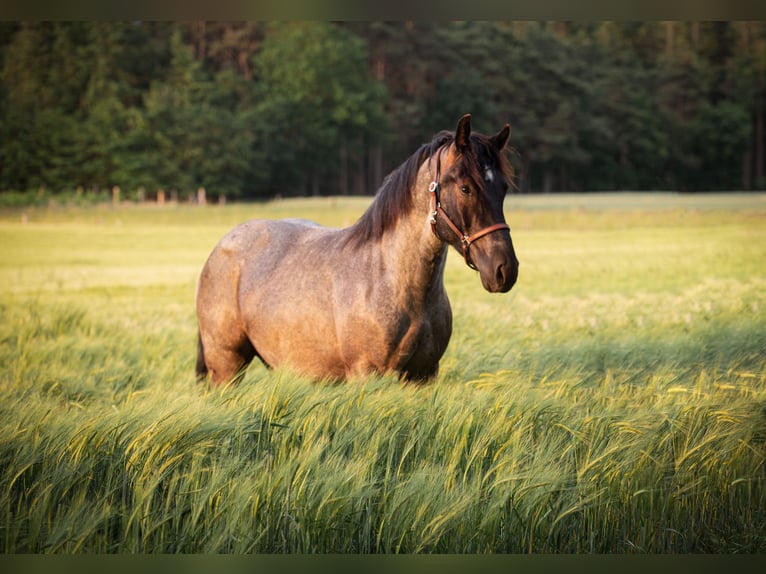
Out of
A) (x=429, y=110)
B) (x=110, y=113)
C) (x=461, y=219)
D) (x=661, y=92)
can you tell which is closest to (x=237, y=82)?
(x=110, y=113)

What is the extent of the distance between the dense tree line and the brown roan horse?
2.42 meters

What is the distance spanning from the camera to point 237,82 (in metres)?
6.55

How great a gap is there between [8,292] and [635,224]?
272 inches

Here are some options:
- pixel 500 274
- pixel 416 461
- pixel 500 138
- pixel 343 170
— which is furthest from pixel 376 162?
pixel 416 461

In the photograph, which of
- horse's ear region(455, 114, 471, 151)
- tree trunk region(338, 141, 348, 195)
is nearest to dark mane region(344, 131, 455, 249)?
horse's ear region(455, 114, 471, 151)

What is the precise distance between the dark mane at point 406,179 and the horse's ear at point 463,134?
3cm

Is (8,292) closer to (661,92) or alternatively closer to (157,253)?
(157,253)

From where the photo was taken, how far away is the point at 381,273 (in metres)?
3.39

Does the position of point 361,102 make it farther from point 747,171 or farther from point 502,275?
point 502,275

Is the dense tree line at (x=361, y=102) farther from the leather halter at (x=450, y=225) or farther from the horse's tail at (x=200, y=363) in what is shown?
the leather halter at (x=450, y=225)

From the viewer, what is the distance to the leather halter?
295cm

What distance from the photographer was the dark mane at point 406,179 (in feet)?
9.85

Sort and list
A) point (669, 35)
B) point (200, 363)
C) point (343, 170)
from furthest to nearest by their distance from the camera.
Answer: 1. point (343, 170)
2. point (669, 35)
3. point (200, 363)

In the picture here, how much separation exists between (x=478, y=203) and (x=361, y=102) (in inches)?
134
